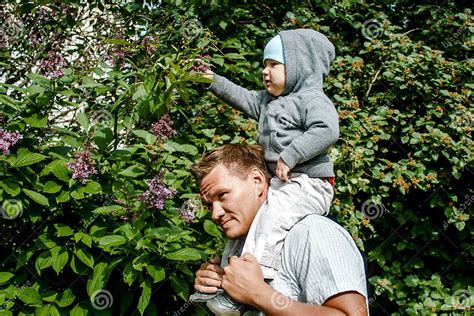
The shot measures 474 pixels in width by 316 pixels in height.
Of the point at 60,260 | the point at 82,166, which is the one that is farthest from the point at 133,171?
the point at 60,260

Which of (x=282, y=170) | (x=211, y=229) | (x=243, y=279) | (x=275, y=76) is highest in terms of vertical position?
(x=275, y=76)

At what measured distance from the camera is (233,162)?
2.04 meters

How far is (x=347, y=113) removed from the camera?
378cm

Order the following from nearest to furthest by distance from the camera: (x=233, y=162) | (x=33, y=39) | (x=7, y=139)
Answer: (x=233, y=162), (x=7, y=139), (x=33, y=39)

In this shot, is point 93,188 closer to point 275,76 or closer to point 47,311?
→ point 47,311

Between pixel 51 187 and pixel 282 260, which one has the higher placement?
pixel 282 260

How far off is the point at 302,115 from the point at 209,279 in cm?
63

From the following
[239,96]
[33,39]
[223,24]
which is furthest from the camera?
[223,24]

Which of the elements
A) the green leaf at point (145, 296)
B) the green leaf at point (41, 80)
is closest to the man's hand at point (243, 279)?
the green leaf at point (145, 296)

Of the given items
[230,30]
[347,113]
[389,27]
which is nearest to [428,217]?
[347,113]

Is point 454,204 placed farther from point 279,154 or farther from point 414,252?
point 279,154

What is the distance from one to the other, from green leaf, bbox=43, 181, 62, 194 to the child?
94 cm

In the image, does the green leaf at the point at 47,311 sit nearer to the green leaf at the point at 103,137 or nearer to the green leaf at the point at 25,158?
the green leaf at the point at 25,158

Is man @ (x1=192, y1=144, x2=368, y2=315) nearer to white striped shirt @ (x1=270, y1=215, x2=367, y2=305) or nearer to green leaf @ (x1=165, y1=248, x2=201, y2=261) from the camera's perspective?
white striped shirt @ (x1=270, y1=215, x2=367, y2=305)
